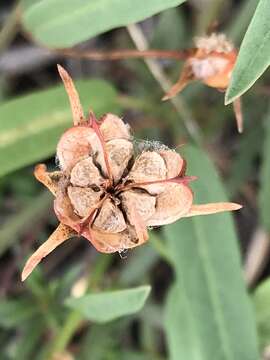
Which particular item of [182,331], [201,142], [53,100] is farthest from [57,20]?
[182,331]

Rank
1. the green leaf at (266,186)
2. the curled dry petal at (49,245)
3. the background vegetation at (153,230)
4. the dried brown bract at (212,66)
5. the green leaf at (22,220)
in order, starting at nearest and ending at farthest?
the curled dry petal at (49,245) < the dried brown bract at (212,66) < the background vegetation at (153,230) < the green leaf at (266,186) < the green leaf at (22,220)

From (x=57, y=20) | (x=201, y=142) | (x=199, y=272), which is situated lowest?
(x=199, y=272)

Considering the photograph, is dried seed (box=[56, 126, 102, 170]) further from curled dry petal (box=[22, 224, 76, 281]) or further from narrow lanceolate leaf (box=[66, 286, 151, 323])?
narrow lanceolate leaf (box=[66, 286, 151, 323])

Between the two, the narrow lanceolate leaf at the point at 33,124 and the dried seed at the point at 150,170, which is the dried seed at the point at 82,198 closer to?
the dried seed at the point at 150,170

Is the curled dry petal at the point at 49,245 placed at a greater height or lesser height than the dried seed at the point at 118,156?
lesser

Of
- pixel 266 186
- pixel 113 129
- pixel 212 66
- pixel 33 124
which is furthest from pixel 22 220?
pixel 113 129

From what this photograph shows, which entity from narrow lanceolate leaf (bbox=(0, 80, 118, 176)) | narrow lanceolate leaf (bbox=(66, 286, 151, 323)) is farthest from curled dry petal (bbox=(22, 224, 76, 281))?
narrow lanceolate leaf (bbox=(0, 80, 118, 176))

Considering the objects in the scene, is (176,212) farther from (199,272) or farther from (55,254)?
(55,254)

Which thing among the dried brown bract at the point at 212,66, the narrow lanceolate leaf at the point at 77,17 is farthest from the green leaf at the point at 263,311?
the narrow lanceolate leaf at the point at 77,17
